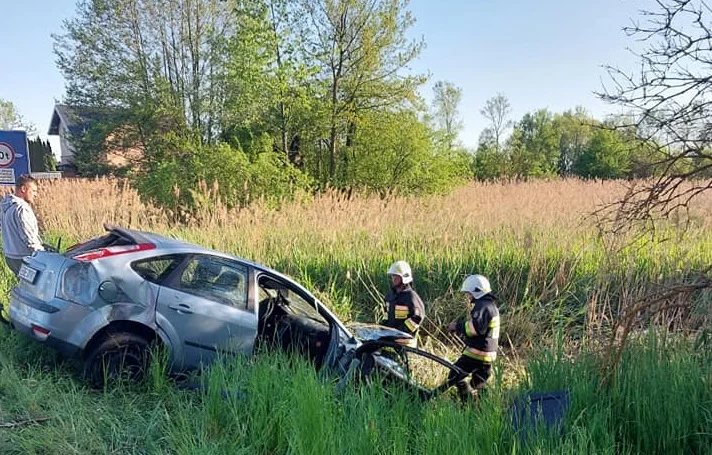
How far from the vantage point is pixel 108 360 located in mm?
4363

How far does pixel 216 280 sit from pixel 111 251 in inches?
37.4

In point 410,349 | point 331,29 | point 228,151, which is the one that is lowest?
point 410,349

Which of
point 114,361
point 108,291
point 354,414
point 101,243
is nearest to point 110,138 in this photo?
point 101,243

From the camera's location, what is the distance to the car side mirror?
4418mm

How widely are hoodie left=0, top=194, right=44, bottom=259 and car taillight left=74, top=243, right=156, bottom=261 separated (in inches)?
107

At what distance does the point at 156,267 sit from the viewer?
4.73m

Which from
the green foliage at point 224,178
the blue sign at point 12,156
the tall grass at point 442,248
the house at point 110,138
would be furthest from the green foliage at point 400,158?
the house at point 110,138

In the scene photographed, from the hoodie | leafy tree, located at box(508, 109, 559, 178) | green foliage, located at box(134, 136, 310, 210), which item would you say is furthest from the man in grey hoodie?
leafy tree, located at box(508, 109, 559, 178)

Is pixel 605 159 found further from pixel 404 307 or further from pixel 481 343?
pixel 481 343

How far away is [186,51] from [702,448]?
26.8 meters

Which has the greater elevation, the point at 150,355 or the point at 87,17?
the point at 87,17

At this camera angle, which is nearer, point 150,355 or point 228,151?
point 150,355

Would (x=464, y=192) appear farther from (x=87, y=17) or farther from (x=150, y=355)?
(x=87, y=17)

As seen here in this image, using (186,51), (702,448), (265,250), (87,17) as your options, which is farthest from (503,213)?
(87,17)
